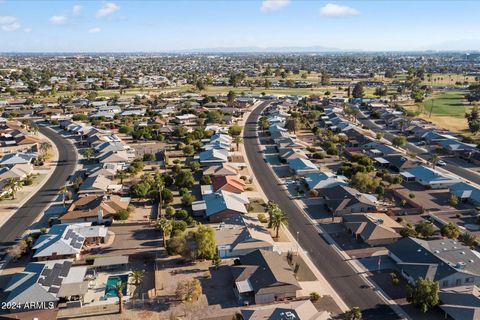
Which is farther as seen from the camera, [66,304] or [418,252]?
[418,252]

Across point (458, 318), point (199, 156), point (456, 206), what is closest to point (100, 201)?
point (199, 156)

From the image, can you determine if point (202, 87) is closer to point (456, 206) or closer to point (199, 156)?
point (199, 156)

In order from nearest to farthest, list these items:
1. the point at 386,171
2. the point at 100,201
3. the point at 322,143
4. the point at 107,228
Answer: the point at 107,228
the point at 100,201
the point at 386,171
the point at 322,143

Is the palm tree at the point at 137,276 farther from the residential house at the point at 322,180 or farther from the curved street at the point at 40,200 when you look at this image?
the residential house at the point at 322,180

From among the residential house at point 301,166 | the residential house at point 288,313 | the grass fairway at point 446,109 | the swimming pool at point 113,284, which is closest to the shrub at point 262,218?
the swimming pool at point 113,284

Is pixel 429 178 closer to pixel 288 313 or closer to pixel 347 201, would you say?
pixel 347 201

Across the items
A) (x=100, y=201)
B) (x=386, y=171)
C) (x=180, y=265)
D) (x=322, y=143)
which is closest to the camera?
(x=180, y=265)
